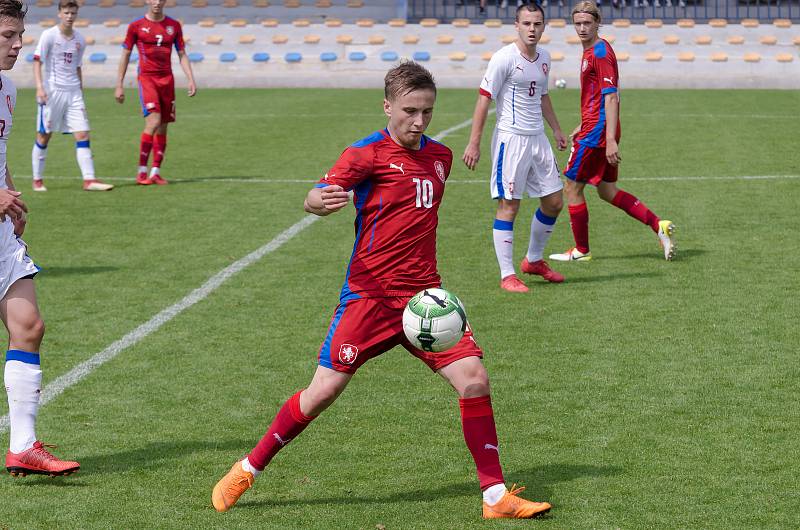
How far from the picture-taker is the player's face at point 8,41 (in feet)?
16.4

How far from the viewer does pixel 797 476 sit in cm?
507

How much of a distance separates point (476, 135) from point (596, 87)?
139 cm

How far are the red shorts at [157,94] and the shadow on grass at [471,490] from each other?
32.5 ft

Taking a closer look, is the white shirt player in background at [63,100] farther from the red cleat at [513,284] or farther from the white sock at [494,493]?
the white sock at [494,493]

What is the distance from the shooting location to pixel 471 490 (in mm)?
5035

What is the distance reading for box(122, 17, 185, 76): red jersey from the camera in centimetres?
1427

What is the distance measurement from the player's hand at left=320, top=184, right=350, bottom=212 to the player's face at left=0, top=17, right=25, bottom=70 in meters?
1.51

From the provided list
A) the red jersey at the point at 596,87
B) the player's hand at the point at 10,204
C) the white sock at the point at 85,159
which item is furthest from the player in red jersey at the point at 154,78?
the player's hand at the point at 10,204

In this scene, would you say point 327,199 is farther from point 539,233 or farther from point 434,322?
point 539,233

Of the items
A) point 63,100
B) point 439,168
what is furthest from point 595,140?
point 63,100

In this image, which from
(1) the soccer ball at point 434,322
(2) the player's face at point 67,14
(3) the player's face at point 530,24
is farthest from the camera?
(2) the player's face at point 67,14

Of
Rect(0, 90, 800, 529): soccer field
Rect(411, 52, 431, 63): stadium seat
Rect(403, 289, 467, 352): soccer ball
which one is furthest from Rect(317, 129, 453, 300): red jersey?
Rect(411, 52, 431, 63): stadium seat

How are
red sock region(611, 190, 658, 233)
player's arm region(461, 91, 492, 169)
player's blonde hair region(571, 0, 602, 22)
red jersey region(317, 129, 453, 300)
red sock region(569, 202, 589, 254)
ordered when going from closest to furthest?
red jersey region(317, 129, 453, 300)
player's arm region(461, 91, 492, 169)
player's blonde hair region(571, 0, 602, 22)
red sock region(569, 202, 589, 254)
red sock region(611, 190, 658, 233)

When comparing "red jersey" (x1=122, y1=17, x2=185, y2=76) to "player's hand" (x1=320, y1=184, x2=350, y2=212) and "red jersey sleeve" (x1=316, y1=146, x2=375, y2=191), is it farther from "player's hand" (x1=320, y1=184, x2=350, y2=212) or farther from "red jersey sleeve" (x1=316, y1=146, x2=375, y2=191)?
"player's hand" (x1=320, y1=184, x2=350, y2=212)
